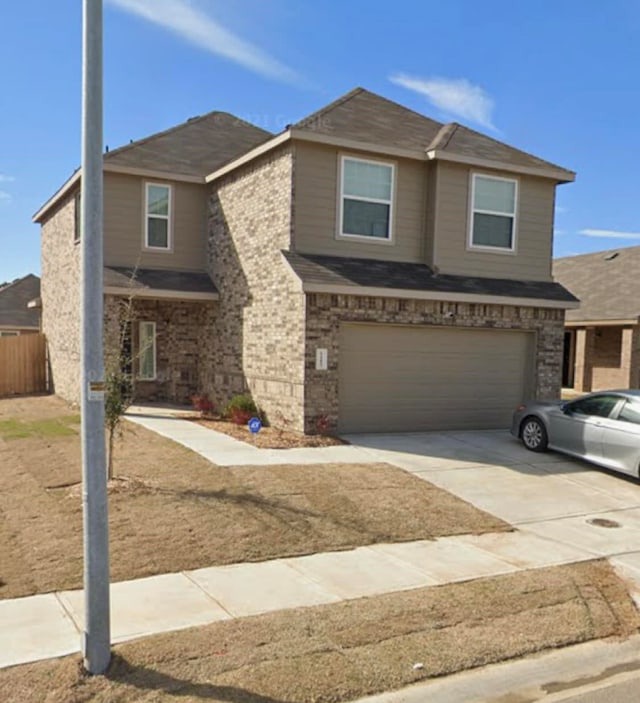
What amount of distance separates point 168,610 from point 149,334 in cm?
Answer: 1313

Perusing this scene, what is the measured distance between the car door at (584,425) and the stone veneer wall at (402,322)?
283cm

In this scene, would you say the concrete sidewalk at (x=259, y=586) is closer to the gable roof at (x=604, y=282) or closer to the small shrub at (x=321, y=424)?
the small shrub at (x=321, y=424)

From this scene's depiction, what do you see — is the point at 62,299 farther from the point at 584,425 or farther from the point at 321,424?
the point at 584,425

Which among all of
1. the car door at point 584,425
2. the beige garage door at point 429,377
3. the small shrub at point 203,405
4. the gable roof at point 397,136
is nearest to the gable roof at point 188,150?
the gable roof at point 397,136

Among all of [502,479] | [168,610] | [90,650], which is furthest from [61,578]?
[502,479]

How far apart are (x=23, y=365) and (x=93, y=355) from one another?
61.2 feet

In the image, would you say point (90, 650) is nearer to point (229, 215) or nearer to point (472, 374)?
point (472, 374)

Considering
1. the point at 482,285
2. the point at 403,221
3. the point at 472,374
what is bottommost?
the point at 472,374

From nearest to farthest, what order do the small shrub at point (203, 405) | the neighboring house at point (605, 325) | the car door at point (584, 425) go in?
the car door at point (584, 425)
the small shrub at point (203, 405)
the neighboring house at point (605, 325)

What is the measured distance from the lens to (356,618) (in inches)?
208

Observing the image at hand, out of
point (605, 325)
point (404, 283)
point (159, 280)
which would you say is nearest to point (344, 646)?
point (404, 283)

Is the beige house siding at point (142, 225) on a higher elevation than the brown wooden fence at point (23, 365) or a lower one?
higher

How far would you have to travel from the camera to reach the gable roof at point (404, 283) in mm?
12500

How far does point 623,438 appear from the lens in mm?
10688
